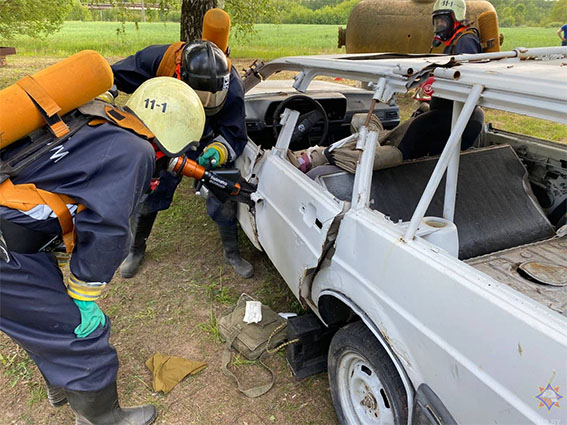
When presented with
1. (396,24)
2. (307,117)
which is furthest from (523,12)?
(307,117)

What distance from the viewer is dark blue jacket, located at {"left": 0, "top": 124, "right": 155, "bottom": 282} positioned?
1637 millimetres

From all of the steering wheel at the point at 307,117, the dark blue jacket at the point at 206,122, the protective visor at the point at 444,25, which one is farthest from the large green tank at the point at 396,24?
the dark blue jacket at the point at 206,122

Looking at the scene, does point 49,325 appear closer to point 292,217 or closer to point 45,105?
point 45,105

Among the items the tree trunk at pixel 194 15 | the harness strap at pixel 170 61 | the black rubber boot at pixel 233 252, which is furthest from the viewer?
the tree trunk at pixel 194 15

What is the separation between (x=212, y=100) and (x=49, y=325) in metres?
1.71

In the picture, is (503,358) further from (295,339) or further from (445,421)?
(295,339)

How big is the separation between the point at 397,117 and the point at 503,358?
3.52 meters

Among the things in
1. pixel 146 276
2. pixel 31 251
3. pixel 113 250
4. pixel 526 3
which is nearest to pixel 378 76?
pixel 113 250

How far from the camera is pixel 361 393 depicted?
2020mm

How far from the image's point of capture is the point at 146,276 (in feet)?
11.5

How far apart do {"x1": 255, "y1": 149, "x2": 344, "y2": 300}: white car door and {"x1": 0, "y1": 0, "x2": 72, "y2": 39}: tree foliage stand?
10.7 meters

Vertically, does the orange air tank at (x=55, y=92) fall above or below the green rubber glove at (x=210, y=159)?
above

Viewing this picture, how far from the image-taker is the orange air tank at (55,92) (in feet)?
5.14

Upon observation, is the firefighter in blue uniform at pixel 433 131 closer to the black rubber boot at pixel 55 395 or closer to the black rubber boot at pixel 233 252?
the black rubber boot at pixel 233 252
